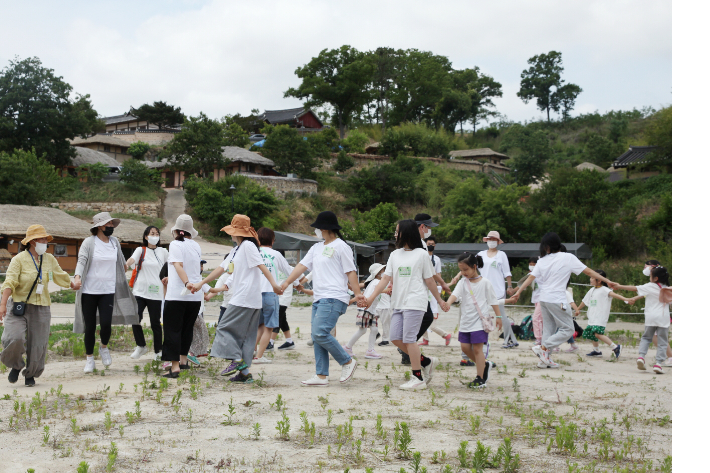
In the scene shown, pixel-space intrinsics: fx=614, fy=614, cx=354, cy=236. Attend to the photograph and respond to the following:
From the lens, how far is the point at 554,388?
6.11 meters

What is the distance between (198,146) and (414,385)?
40391mm

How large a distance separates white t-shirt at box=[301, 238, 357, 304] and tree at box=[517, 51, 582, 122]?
71.5m

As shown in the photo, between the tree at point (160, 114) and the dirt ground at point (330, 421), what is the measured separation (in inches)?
2370

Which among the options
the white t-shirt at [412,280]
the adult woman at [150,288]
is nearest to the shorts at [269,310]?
the adult woman at [150,288]

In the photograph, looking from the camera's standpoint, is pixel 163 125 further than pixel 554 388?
Yes

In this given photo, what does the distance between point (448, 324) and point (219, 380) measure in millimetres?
8680

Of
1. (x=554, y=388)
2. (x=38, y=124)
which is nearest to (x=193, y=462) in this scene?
(x=554, y=388)

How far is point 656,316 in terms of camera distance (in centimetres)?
726

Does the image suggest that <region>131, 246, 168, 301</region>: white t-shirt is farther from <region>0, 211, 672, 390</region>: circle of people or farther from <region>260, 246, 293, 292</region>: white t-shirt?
<region>260, 246, 293, 292</region>: white t-shirt

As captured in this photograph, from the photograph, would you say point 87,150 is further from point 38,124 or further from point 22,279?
point 22,279

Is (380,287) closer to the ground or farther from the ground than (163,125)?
closer to the ground

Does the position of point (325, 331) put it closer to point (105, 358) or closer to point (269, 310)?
point (269, 310)

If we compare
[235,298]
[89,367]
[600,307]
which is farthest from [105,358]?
[600,307]

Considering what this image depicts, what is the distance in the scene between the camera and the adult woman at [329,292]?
19.0ft
